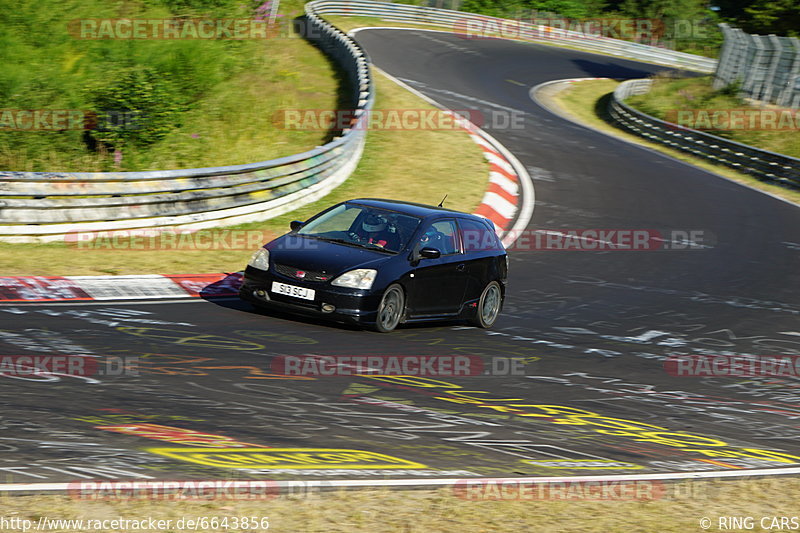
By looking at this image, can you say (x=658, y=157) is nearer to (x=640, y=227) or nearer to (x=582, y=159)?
(x=582, y=159)

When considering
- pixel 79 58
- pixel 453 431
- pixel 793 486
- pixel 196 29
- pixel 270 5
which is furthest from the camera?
pixel 270 5

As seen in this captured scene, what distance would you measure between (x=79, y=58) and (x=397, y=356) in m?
18.8

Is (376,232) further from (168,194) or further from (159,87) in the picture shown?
(159,87)

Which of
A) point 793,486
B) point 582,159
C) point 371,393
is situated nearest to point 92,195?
point 371,393

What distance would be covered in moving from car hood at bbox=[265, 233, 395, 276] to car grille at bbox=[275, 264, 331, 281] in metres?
0.04

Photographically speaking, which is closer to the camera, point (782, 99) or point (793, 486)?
point (793, 486)

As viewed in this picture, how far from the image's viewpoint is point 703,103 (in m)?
37.2

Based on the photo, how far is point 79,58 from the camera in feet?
83.0

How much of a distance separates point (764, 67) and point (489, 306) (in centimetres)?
2760

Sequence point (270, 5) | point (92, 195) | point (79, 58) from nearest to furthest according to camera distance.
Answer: point (92, 195)
point (79, 58)
point (270, 5)
